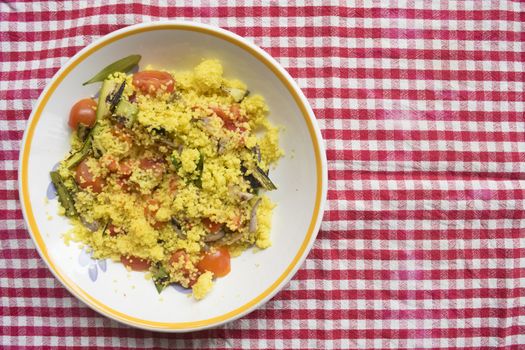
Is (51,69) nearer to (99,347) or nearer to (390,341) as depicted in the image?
(99,347)

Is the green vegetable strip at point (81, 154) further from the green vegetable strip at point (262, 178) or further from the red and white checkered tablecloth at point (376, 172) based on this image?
the green vegetable strip at point (262, 178)

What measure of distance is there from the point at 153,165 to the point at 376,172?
0.64 m

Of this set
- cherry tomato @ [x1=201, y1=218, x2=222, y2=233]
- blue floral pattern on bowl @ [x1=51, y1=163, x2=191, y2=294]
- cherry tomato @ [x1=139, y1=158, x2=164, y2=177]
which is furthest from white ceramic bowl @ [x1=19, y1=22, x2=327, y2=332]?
cherry tomato @ [x1=139, y1=158, x2=164, y2=177]

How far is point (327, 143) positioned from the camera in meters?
1.51

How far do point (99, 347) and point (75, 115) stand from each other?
69cm

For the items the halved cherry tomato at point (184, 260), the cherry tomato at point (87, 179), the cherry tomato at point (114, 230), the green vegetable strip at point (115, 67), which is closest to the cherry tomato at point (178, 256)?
the halved cherry tomato at point (184, 260)

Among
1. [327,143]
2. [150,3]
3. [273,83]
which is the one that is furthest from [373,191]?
[150,3]

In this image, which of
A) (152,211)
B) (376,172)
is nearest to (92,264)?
(152,211)

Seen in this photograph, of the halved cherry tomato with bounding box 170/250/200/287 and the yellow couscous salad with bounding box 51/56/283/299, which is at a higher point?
the yellow couscous salad with bounding box 51/56/283/299

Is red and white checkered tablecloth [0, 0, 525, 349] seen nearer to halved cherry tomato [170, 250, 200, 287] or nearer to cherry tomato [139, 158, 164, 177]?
halved cherry tomato [170, 250, 200, 287]

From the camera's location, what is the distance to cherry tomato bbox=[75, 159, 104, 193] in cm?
137

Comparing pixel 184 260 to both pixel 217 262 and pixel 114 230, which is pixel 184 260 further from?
pixel 114 230

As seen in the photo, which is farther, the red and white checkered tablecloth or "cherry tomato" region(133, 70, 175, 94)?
the red and white checkered tablecloth

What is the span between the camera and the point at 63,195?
54.9 inches
